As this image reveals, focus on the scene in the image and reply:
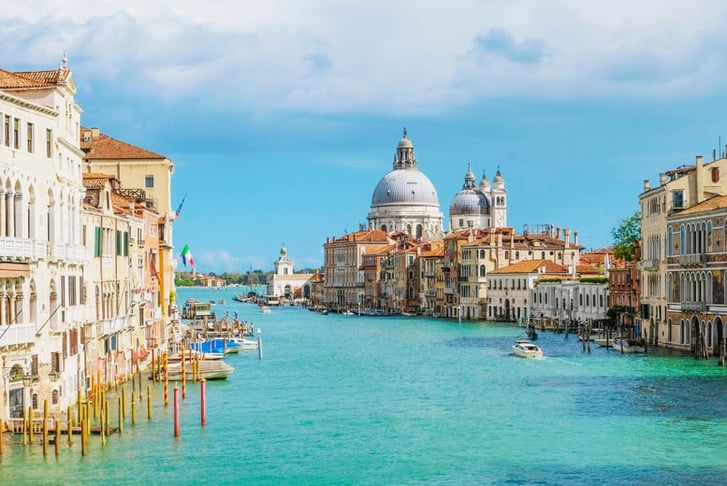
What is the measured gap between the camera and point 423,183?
118938 millimetres

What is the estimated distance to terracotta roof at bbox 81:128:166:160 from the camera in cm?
3516

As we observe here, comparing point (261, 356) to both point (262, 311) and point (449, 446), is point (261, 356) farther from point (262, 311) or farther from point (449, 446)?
point (262, 311)

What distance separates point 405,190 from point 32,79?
97.4 m

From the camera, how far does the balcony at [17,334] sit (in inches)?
706

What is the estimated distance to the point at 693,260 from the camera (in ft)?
118

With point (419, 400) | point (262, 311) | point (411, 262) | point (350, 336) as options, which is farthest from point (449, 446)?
point (262, 311)

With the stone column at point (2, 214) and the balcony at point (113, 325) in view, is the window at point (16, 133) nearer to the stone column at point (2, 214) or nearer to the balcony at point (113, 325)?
the stone column at point (2, 214)

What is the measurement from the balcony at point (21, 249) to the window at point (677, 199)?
24.0m

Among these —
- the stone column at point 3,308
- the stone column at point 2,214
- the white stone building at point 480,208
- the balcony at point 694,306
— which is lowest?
the balcony at point 694,306

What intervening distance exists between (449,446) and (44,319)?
7.02m

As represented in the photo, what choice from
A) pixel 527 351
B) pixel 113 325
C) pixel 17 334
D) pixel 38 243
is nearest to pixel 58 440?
pixel 17 334

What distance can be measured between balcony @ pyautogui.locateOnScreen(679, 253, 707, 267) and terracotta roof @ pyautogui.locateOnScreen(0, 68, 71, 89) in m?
20.9

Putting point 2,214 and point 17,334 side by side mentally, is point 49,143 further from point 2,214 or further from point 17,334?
A: point 17,334

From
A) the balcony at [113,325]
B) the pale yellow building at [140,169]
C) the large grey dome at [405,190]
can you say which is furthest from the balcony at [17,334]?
the large grey dome at [405,190]
